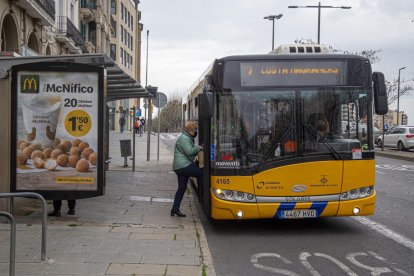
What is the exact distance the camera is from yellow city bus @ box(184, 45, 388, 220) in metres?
7.74

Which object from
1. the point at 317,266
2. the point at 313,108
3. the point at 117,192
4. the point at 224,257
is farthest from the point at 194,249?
the point at 117,192

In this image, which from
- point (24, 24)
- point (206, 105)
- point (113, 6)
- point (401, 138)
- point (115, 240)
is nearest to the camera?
point (115, 240)

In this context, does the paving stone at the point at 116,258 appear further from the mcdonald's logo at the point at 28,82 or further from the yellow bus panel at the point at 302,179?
the mcdonald's logo at the point at 28,82

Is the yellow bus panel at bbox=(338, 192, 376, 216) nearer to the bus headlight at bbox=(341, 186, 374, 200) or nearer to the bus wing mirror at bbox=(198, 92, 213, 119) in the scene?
the bus headlight at bbox=(341, 186, 374, 200)

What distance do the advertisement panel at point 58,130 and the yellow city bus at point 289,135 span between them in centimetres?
177

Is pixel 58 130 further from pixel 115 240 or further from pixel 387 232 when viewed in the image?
pixel 387 232

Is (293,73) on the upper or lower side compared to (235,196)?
upper

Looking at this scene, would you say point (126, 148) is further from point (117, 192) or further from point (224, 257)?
point (224, 257)

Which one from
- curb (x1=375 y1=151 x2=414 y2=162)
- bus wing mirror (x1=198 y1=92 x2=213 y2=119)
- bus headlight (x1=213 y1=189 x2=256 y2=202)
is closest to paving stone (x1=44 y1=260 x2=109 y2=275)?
bus headlight (x1=213 y1=189 x2=256 y2=202)

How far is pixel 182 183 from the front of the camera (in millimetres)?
9125

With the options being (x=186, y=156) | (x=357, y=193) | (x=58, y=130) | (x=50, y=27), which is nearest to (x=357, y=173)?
(x=357, y=193)

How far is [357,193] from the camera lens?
791cm

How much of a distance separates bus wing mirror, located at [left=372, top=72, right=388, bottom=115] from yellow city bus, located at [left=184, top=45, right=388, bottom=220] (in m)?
0.01

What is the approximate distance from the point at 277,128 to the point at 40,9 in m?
17.8
